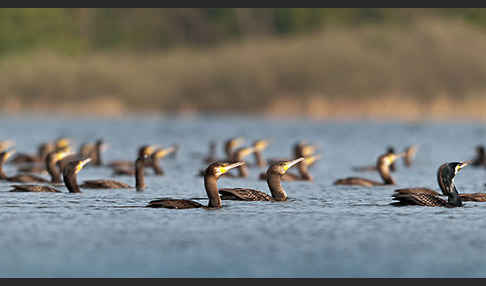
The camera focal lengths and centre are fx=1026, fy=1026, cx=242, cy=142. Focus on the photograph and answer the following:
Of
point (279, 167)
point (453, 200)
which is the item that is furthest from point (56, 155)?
point (453, 200)

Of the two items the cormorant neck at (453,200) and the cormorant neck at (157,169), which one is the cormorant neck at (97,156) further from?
the cormorant neck at (453,200)

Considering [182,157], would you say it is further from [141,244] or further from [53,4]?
[53,4]

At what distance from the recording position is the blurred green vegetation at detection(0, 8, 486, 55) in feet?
241

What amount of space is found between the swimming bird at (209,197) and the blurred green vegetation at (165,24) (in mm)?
56565

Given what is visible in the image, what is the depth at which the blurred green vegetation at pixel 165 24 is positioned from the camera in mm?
73375

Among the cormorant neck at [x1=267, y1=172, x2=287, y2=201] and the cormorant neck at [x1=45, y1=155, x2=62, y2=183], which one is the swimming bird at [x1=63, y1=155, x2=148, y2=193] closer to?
the cormorant neck at [x1=45, y1=155, x2=62, y2=183]

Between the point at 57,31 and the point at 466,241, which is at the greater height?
the point at 57,31

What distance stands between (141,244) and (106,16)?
7244 cm

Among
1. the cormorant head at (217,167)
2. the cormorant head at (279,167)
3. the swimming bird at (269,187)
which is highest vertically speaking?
the cormorant head at (217,167)

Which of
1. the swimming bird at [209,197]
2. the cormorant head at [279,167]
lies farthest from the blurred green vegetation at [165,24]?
the swimming bird at [209,197]

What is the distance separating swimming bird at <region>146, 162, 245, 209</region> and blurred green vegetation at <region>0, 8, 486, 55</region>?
5657 cm

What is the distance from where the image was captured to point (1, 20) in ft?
245

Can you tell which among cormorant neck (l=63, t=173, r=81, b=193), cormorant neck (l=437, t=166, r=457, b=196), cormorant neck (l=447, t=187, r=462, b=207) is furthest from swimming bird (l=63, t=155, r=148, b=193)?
cormorant neck (l=447, t=187, r=462, b=207)

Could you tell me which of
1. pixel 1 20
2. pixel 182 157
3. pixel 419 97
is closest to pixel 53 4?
pixel 1 20
